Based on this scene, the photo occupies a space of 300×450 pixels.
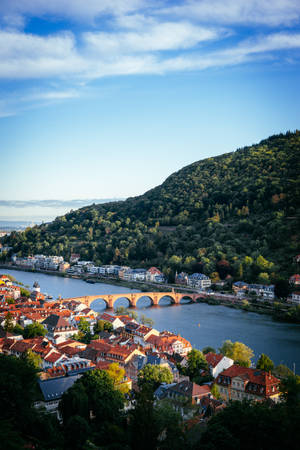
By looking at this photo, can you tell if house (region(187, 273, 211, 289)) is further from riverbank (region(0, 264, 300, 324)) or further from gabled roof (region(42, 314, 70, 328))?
gabled roof (region(42, 314, 70, 328))

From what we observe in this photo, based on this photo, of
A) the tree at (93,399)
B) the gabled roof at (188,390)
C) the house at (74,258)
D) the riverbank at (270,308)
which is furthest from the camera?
the house at (74,258)

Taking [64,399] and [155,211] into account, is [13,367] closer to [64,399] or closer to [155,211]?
[64,399]

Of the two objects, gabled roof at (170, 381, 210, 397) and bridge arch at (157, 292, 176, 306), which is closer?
gabled roof at (170, 381, 210, 397)

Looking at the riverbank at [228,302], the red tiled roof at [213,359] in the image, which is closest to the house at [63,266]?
the riverbank at [228,302]

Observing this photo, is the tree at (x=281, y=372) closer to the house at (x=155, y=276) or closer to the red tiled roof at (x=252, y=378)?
the red tiled roof at (x=252, y=378)

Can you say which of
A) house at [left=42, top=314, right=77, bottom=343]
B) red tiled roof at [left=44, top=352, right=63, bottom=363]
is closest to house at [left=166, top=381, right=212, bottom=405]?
red tiled roof at [left=44, top=352, right=63, bottom=363]

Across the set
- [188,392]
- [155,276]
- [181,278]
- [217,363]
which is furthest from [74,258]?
[188,392]

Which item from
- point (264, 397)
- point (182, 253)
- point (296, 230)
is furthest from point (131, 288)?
point (264, 397)

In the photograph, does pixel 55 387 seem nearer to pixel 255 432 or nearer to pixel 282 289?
pixel 255 432
